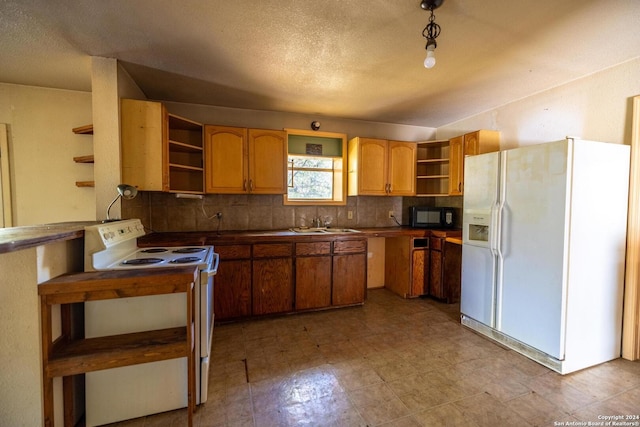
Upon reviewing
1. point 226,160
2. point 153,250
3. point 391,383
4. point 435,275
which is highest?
point 226,160

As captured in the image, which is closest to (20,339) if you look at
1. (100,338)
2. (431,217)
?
(100,338)

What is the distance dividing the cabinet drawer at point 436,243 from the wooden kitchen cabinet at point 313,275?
1448mm

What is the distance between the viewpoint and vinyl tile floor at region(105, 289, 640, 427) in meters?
1.56

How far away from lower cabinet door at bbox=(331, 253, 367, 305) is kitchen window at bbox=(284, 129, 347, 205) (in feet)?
3.00

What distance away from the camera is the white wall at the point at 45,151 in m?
2.60

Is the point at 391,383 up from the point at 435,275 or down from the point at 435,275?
down

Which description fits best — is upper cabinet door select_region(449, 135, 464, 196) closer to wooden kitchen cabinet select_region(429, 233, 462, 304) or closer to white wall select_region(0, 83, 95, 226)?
wooden kitchen cabinet select_region(429, 233, 462, 304)

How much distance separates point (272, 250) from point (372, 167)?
1774mm

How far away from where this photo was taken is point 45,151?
2668 mm

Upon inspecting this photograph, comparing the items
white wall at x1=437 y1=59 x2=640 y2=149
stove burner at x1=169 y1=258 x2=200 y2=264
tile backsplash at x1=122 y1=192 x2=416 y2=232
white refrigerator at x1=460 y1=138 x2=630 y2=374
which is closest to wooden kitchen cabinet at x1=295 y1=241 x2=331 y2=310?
tile backsplash at x1=122 y1=192 x2=416 y2=232

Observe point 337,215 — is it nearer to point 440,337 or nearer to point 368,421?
point 440,337

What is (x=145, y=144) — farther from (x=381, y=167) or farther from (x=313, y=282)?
(x=381, y=167)

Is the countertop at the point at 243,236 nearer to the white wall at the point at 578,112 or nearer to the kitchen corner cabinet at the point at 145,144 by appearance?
the kitchen corner cabinet at the point at 145,144

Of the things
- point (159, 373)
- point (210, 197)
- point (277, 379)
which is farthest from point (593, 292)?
point (210, 197)
